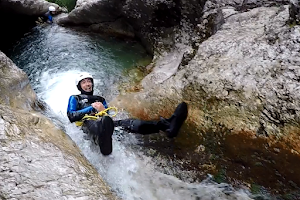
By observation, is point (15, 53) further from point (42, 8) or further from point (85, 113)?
point (85, 113)

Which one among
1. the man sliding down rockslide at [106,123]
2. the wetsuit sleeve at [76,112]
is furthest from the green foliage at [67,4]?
the wetsuit sleeve at [76,112]

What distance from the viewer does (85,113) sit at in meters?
5.52

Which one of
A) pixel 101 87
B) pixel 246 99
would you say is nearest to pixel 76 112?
pixel 246 99

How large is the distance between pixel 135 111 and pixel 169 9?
5.37m

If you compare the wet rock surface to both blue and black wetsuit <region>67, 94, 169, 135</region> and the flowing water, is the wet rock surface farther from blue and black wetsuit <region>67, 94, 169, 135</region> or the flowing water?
the flowing water

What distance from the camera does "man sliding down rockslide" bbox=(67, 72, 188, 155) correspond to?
4.78 metres

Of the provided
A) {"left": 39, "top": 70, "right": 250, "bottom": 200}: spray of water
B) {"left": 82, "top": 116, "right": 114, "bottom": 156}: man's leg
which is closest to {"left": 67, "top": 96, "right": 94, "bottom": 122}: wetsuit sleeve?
{"left": 82, "top": 116, "right": 114, "bottom": 156}: man's leg

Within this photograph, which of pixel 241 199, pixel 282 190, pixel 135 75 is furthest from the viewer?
pixel 135 75

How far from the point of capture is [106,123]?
4.68 meters

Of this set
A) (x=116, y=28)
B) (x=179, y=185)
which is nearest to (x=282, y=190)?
(x=179, y=185)

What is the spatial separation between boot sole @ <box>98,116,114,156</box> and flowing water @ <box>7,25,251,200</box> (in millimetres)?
535

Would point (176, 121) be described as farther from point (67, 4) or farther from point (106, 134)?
point (67, 4)

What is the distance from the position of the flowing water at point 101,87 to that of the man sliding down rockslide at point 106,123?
0.46 m

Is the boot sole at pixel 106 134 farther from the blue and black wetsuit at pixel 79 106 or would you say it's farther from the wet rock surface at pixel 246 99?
the wet rock surface at pixel 246 99
